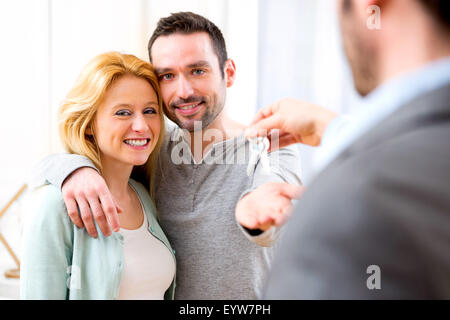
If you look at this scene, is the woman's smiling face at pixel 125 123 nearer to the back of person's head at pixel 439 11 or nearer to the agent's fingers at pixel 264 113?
the agent's fingers at pixel 264 113

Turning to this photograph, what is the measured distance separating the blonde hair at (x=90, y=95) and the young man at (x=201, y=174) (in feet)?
0.14

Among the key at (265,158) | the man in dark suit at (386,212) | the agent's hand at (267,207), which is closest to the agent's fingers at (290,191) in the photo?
the agent's hand at (267,207)

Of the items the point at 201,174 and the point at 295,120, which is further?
the point at 201,174

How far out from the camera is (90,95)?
1.00m

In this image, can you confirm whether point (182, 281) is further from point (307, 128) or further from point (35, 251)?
point (307, 128)

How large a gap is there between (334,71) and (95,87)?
43.4 inches

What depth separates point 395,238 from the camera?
31cm

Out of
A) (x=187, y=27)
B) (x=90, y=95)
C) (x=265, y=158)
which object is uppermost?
(x=187, y=27)

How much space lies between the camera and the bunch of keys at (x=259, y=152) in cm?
88

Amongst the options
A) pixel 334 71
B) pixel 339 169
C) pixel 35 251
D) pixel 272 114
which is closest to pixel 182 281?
pixel 35 251

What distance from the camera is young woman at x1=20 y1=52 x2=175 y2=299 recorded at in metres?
0.91

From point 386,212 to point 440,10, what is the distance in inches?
7.2

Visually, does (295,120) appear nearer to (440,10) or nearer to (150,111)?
(150,111)

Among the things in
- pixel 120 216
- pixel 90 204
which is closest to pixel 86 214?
pixel 90 204
